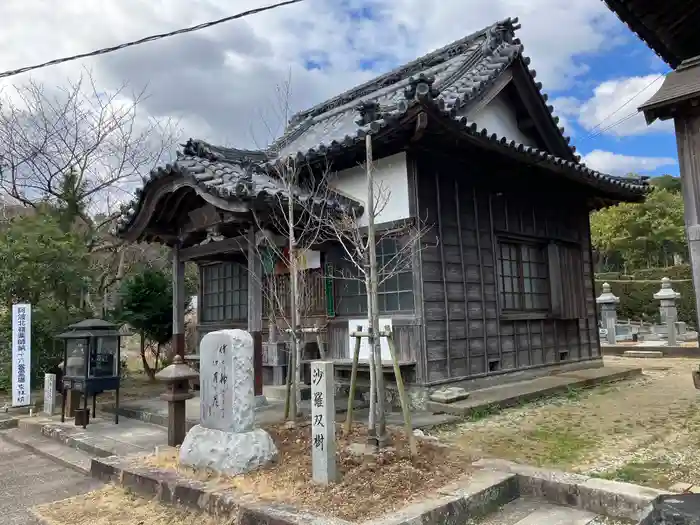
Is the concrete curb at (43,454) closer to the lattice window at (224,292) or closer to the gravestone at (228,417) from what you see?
the gravestone at (228,417)

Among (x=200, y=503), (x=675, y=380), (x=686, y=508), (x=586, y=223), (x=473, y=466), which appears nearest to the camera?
(x=686, y=508)

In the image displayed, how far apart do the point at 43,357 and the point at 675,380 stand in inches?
548

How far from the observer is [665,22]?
22.0 feet

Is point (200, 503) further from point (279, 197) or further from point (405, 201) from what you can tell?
point (405, 201)

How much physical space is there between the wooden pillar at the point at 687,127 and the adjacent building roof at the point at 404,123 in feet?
9.18

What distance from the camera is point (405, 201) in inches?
355

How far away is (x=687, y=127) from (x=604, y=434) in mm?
3824

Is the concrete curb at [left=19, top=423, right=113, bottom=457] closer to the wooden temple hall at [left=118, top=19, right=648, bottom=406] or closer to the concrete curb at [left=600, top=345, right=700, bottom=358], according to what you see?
the wooden temple hall at [left=118, top=19, right=648, bottom=406]

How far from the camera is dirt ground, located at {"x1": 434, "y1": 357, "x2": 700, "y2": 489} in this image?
5312mm

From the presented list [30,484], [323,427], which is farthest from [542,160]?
[30,484]

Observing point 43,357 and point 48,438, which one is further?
point 43,357

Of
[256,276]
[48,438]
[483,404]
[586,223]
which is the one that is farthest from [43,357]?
[586,223]

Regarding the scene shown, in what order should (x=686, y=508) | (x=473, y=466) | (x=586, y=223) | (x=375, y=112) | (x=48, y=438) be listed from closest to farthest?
(x=686, y=508)
(x=473, y=466)
(x=375, y=112)
(x=48, y=438)
(x=586, y=223)

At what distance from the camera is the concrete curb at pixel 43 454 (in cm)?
670
